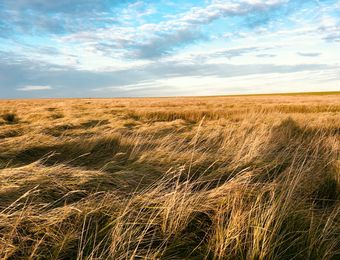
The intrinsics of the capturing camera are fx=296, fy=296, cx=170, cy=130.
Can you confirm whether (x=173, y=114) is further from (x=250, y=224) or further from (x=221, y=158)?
(x=250, y=224)

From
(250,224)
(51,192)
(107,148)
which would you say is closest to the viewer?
(250,224)

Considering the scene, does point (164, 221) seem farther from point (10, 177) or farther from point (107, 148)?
point (107, 148)

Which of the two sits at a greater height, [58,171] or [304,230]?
[58,171]

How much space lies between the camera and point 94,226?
2535mm

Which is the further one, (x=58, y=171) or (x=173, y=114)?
(x=173, y=114)

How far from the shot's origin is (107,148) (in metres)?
6.25

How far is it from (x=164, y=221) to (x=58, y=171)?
5.42 feet

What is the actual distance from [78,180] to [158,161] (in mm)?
1591

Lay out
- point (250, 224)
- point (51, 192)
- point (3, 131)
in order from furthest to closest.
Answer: point (3, 131) < point (51, 192) < point (250, 224)

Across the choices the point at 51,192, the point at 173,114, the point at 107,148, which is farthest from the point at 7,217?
the point at 173,114

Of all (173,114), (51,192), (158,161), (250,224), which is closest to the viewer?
(250,224)

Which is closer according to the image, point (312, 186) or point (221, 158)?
point (312, 186)

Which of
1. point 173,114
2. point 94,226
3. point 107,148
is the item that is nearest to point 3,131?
point 107,148

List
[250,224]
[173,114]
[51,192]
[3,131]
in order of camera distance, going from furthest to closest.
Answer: [173,114]
[3,131]
[51,192]
[250,224]
